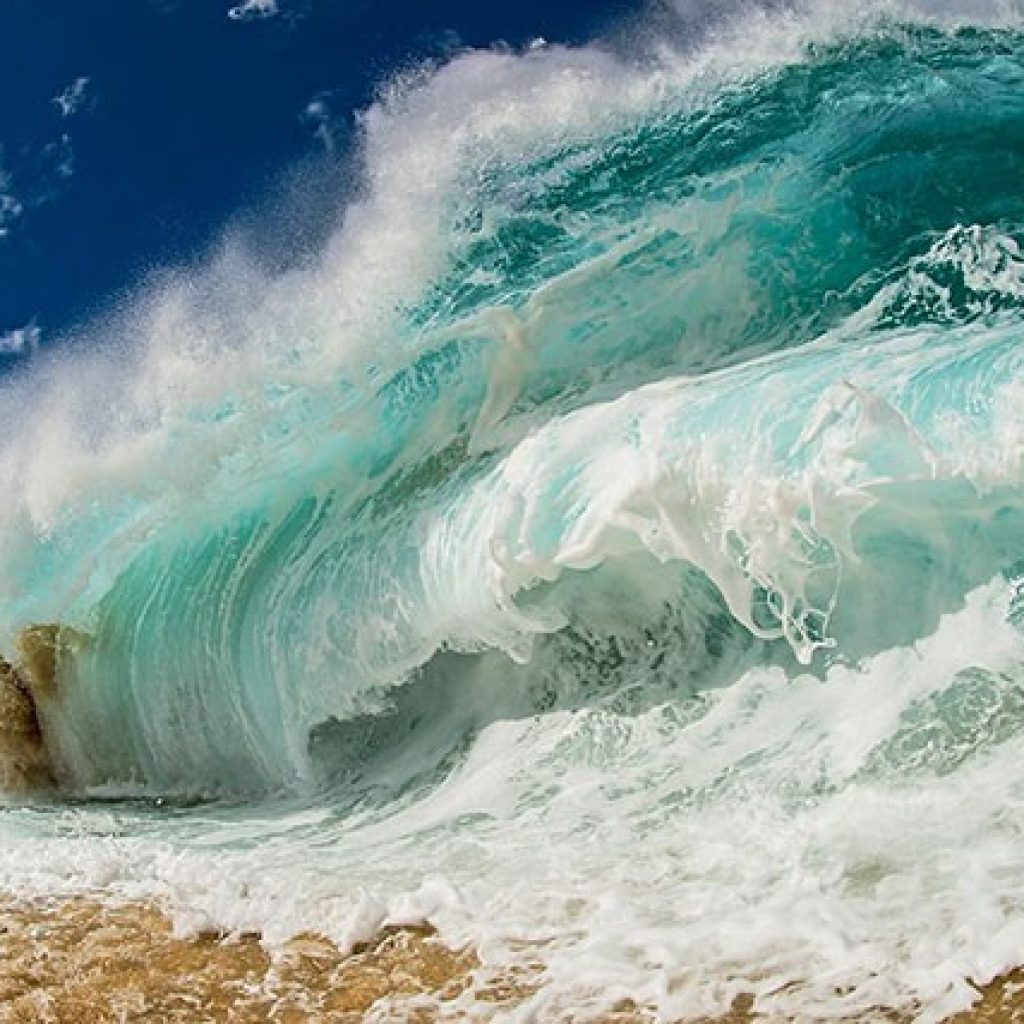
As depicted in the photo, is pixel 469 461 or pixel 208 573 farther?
pixel 208 573

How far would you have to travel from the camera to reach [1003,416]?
19.7 ft

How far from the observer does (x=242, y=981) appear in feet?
13.8

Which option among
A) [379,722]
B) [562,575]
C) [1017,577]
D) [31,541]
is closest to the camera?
[1017,577]

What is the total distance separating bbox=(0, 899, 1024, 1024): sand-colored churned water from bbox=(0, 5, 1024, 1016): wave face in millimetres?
168

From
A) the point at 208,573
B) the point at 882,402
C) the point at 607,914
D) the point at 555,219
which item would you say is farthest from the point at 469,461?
the point at 607,914

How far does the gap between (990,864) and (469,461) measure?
5001 mm

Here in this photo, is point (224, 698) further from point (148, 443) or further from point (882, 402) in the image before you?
point (882, 402)

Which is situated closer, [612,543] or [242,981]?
[242,981]

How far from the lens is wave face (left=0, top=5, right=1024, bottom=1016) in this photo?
4.50m

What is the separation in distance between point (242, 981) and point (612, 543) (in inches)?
128

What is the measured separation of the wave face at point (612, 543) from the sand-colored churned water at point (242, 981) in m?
0.17

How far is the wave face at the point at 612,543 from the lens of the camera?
177 inches

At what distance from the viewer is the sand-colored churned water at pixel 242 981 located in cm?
387

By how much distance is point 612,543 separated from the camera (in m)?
6.69
